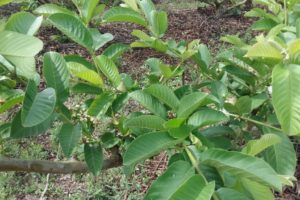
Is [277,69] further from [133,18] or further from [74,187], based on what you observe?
[74,187]

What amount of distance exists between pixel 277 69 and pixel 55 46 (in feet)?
11.6

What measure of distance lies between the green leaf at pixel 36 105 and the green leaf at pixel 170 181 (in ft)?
0.76

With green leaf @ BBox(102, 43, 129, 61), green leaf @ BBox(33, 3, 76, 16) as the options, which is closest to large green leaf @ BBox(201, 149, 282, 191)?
green leaf @ BBox(102, 43, 129, 61)

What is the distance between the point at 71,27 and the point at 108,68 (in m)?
0.12

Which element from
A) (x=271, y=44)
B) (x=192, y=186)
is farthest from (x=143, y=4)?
(x=192, y=186)

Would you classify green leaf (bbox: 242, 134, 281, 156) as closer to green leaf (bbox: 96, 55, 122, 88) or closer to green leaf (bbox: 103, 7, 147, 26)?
green leaf (bbox: 96, 55, 122, 88)

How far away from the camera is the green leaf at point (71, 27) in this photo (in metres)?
0.92

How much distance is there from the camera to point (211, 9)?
5.36m

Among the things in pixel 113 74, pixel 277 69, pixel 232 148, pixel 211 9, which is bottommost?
pixel 211 9

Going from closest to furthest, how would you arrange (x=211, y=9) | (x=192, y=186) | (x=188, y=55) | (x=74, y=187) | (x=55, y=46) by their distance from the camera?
(x=192, y=186)
(x=188, y=55)
(x=74, y=187)
(x=55, y=46)
(x=211, y=9)

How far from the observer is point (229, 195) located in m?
0.65

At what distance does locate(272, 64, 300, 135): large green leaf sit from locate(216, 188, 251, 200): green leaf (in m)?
0.13

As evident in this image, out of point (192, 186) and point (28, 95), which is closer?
point (192, 186)

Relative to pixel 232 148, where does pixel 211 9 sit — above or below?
below
